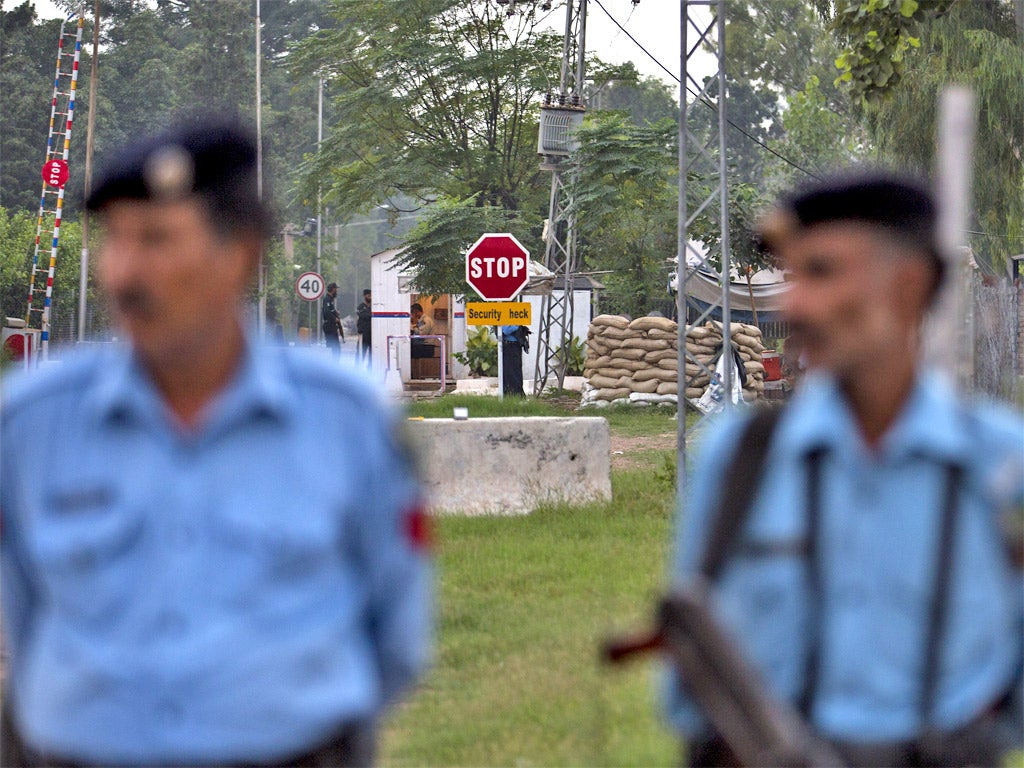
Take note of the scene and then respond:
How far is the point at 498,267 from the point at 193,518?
15.4 meters

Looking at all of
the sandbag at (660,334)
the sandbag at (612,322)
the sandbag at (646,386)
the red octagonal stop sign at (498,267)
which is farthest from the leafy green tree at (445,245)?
the red octagonal stop sign at (498,267)

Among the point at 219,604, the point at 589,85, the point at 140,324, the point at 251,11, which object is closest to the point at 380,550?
the point at 219,604

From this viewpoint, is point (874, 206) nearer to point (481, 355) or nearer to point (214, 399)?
point (214, 399)

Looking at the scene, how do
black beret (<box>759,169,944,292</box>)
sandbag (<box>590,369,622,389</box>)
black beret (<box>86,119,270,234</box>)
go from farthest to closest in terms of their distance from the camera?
1. sandbag (<box>590,369,622,389</box>)
2. black beret (<box>759,169,944,292</box>)
3. black beret (<box>86,119,270,234</box>)

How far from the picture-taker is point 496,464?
12047 millimetres

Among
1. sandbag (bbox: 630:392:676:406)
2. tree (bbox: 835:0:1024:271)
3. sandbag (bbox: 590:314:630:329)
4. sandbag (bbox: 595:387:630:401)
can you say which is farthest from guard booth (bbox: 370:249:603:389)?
tree (bbox: 835:0:1024:271)

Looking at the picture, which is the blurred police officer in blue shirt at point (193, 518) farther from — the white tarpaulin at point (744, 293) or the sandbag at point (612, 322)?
the white tarpaulin at point (744, 293)

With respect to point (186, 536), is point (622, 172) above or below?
above

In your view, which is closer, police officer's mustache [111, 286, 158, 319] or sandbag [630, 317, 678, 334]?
police officer's mustache [111, 286, 158, 319]

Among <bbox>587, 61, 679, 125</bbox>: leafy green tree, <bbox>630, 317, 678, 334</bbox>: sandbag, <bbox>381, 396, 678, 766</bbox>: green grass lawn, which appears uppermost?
<bbox>587, 61, 679, 125</bbox>: leafy green tree

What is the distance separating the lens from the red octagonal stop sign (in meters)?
17.5

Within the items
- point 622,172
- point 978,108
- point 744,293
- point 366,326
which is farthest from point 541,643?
point 744,293

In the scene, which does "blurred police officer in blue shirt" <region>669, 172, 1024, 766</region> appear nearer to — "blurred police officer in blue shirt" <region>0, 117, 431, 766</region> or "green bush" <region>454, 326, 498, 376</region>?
"blurred police officer in blue shirt" <region>0, 117, 431, 766</region>

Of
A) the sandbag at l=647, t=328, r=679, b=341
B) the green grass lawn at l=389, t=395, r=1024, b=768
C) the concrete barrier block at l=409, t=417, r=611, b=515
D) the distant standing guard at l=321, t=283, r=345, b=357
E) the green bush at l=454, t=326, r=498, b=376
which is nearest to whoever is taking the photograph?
the green grass lawn at l=389, t=395, r=1024, b=768
